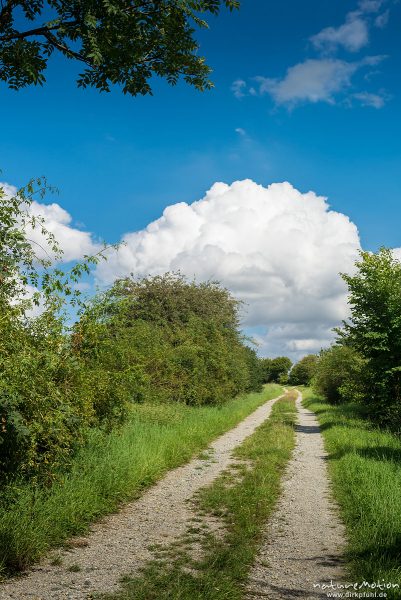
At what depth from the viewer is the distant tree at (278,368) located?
123625mm

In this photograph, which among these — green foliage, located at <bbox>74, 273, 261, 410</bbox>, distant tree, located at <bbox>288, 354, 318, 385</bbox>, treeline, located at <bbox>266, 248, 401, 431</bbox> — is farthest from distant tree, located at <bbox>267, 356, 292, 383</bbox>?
treeline, located at <bbox>266, 248, 401, 431</bbox>

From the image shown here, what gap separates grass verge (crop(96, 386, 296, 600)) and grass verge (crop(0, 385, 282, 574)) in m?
1.29

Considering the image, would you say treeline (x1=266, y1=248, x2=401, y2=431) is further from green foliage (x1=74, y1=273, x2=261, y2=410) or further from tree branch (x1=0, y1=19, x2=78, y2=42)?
tree branch (x1=0, y1=19, x2=78, y2=42)

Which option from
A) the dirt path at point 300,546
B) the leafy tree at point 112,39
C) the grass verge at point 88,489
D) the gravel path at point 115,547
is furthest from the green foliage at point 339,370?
the leafy tree at point 112,39

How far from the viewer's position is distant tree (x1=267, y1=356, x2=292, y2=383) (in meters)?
124

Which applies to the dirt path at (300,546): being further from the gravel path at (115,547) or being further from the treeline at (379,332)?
the treeline at (379,332)

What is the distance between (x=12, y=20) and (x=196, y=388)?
62.6 ft

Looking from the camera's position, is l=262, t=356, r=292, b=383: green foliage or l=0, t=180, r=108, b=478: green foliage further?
l=262, t=356, r=292, b=383: green foliage

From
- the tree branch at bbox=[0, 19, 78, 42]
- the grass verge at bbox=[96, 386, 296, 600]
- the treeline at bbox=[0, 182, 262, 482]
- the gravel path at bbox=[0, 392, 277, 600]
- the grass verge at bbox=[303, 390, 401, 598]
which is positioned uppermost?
the tree branch at bbox=[0, 19, 78, 42]

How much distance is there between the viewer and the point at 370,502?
7.18m

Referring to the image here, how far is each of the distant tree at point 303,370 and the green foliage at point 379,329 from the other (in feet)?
278

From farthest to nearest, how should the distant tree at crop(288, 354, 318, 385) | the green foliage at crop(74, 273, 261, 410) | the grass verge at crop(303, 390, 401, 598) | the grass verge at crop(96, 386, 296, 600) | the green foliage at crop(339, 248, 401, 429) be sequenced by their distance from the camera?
1. the distant tree at crop(288, 354, 318, 385)
2. the green foliage at crop(339, 248, 401, 429)
3. the green foliage at crop(74, 273, 261, 410)
4. the grass verge at crop(303, 390, 401, 598)
5. the grass verge at crop(96, 386, 296, 600)

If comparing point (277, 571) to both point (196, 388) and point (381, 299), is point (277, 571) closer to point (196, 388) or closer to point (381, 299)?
point (381, 299)

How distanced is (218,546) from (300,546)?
42.3 inches
